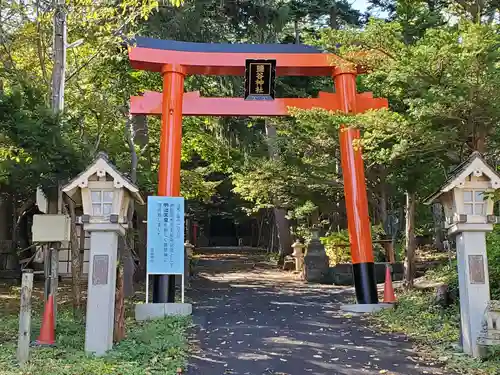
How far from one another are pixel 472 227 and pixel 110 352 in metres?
5.23

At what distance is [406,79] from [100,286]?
535 cm

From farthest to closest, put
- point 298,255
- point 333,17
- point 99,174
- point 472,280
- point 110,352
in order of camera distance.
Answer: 1. point 333,17
2. point 298,255
3. point 99,174
4. point 472,280
5. point 110,352

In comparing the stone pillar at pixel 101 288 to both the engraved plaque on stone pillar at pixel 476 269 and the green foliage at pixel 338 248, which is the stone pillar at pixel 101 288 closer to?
the engraved plaque on stone pillar at pixel 476 269

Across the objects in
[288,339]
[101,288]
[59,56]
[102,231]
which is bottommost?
[288,339]

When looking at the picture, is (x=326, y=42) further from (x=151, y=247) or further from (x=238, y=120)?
(x=238, y=120)

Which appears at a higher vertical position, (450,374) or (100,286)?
(100,286)

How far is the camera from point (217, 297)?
13.3 meters

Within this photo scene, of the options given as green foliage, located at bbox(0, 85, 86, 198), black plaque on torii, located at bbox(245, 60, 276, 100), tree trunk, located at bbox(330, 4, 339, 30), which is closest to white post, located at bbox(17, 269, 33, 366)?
green foliage, located at bbox(0, 85, 86, 198)

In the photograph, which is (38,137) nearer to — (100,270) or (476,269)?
(100,270)

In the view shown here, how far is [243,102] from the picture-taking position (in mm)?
12062

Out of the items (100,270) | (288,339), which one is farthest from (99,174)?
(288,339)

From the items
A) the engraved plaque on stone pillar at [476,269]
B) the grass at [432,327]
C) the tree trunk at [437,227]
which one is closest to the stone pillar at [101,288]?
the grass at [432,327]

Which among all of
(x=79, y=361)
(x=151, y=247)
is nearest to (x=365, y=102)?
(x=151, y=247)

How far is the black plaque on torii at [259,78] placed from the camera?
11.8 m
